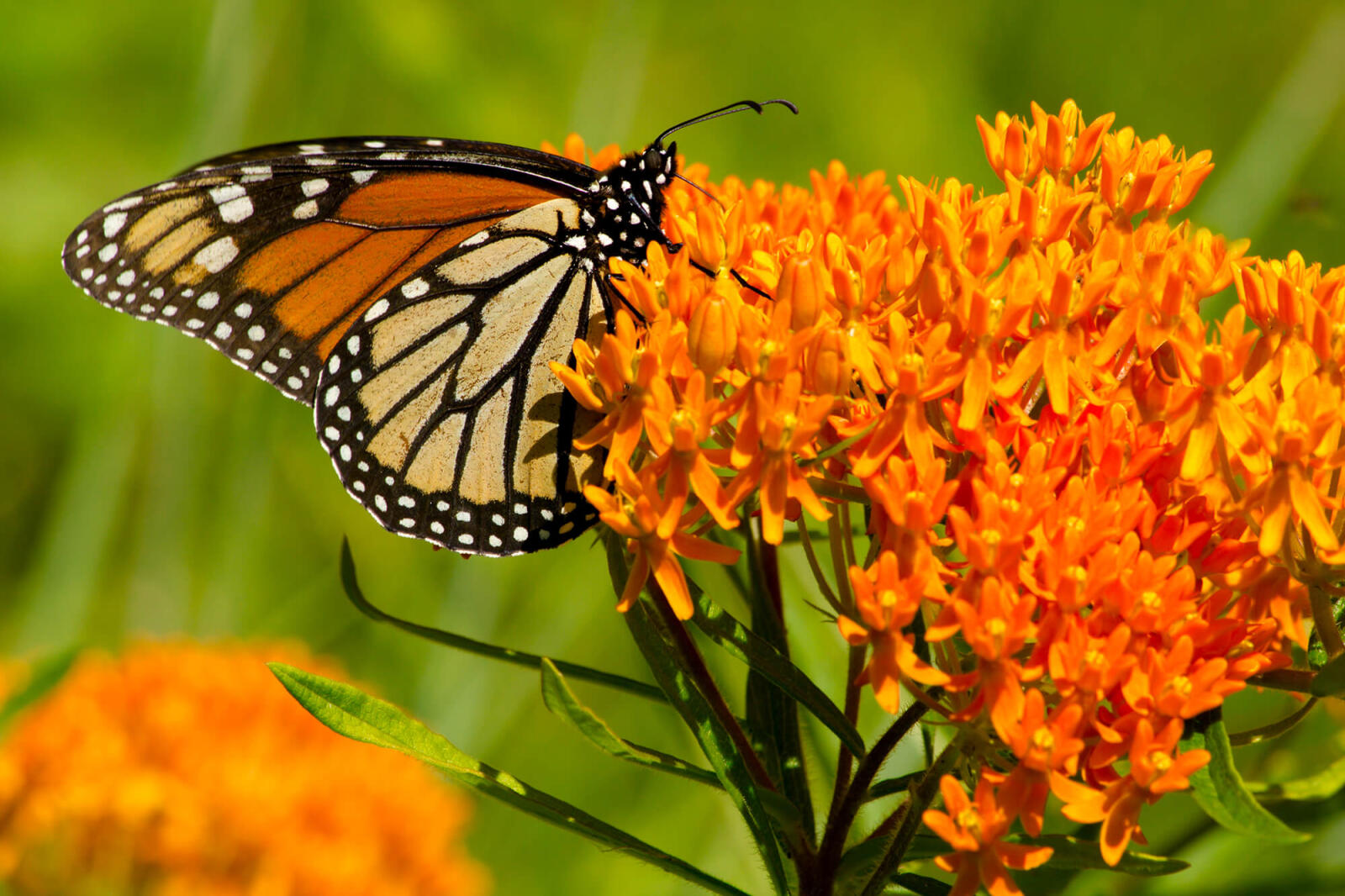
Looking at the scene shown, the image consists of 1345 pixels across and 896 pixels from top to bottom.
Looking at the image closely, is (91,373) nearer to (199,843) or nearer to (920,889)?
(199,843)

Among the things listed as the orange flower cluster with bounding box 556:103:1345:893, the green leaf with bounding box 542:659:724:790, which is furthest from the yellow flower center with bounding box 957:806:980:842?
the green leaf with bounding box 542:659:724:790

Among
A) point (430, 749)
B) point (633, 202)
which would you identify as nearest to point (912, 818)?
point (430, 749)

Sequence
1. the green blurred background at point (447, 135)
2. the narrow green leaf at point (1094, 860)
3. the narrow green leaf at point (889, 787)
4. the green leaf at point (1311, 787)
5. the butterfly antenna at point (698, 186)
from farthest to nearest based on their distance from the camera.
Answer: the green blurred background at point (447, 135)
the butterfly antenna at point (698, 186)
the green leaf at point (1311, 787)
the narrow green leaf at point (889, 787)
the narrow green leaf at point (1094, 860)

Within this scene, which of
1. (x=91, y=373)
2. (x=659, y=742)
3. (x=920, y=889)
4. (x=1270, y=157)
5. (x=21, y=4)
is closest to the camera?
(x=920, y=889)

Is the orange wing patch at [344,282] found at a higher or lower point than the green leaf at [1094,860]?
higher

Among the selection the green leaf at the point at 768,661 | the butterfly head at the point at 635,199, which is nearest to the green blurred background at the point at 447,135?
the butterfly head at the point at 635,199

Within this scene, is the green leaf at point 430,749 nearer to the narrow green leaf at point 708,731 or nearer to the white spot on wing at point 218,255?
the narrow green leaf at point 708,731

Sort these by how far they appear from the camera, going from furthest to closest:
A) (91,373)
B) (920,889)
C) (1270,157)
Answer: (91,373) → (1270,157) → (920,889)

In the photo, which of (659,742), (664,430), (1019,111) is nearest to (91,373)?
(659,742)
